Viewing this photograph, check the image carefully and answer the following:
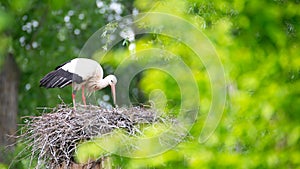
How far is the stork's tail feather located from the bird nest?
0.99 metres

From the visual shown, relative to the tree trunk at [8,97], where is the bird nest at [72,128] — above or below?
below

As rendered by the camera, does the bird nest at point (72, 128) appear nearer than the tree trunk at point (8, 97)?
Yes

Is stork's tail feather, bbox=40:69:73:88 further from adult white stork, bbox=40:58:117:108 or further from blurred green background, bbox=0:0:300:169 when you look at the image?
blurred green background, bbox=0:0:300:169

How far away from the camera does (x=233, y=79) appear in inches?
182

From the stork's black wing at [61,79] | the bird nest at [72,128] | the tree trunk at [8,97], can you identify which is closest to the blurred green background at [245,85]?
the bird nest at [72,128]

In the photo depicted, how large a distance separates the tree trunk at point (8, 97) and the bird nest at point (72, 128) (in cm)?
699

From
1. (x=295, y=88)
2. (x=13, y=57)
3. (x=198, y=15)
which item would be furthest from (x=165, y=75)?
(x=13, y=57)

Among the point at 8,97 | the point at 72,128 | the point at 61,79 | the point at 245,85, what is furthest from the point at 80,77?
the point at 8,97

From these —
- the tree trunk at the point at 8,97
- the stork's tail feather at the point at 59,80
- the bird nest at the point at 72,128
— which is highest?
the tree trunk at the point at 8,97

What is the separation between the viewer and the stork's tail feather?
5.62 meters

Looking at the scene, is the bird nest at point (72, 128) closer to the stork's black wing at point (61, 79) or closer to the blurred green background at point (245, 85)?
the blurred green background at point (245, 85)

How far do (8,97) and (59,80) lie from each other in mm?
6782

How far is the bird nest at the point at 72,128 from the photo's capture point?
4.26 m

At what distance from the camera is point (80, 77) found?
5.61 m
